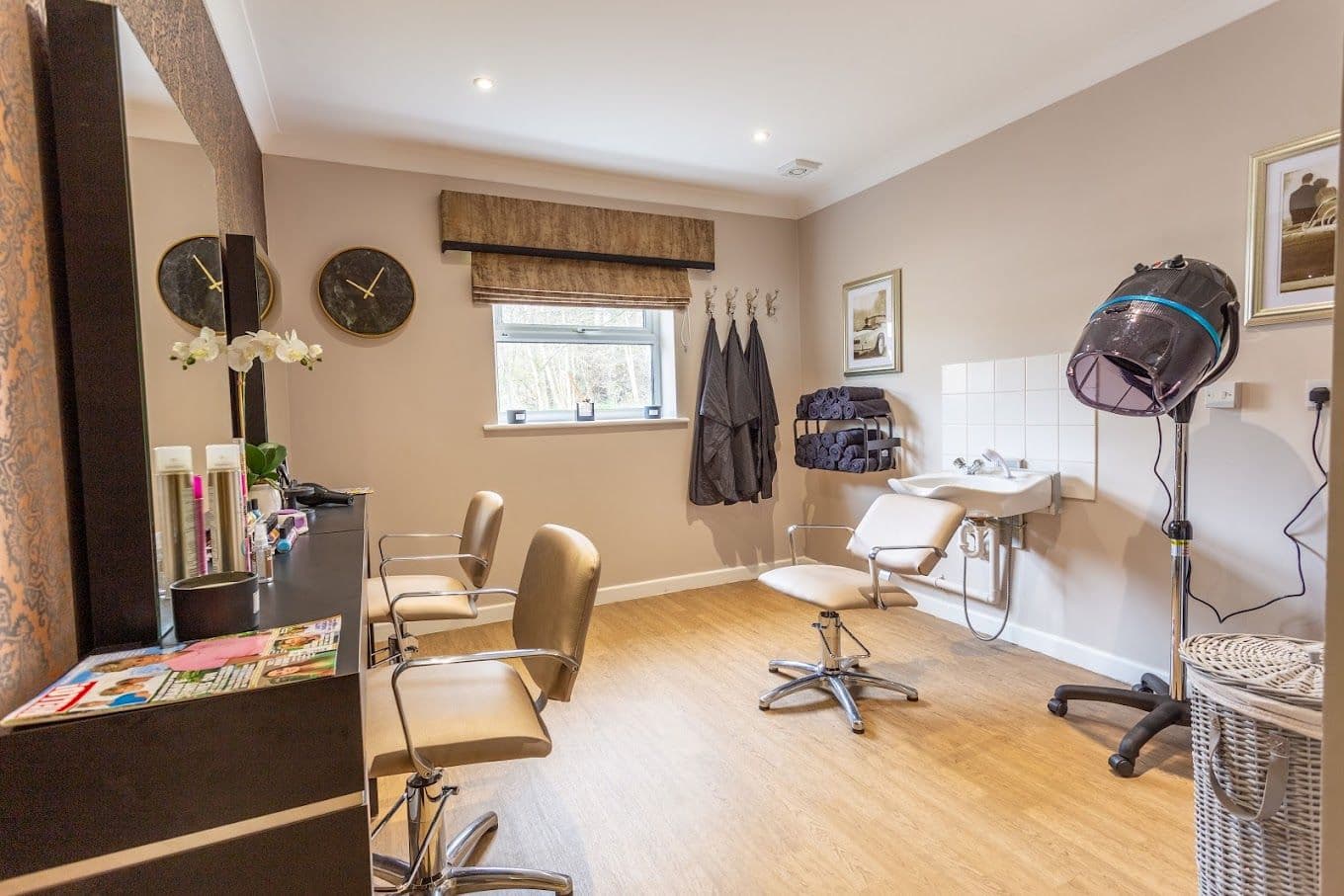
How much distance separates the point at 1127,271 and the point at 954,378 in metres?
0.89

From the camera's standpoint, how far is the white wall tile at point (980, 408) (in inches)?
121

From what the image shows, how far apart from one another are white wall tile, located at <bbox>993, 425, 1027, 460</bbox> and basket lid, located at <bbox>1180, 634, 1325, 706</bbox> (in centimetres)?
148

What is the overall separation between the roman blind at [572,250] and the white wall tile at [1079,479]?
7.28 feet

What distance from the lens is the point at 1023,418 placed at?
2.93 metres

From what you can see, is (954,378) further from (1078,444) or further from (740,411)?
(740,411)

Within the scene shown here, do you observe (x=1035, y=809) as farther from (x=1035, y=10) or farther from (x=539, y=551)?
(x=1035, y=10)

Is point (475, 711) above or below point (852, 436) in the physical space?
below

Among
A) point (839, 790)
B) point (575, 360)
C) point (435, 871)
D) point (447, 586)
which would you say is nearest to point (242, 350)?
point (447, 586)

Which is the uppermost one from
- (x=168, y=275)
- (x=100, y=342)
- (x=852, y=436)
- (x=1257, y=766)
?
(x=168, y=275)

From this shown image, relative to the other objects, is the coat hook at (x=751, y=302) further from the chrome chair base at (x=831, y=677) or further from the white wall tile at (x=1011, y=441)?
the chrome chair base at (x=831, y=677)

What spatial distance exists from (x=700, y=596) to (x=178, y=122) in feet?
10.6

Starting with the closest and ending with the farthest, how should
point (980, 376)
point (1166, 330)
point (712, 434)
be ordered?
point (1166, 330) → point (980, 376) → point (712, 434)

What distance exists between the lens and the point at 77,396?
3.28 feet

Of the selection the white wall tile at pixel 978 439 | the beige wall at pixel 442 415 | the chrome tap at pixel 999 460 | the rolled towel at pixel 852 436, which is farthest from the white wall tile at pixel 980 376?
the beige wall at pixel 442 415
